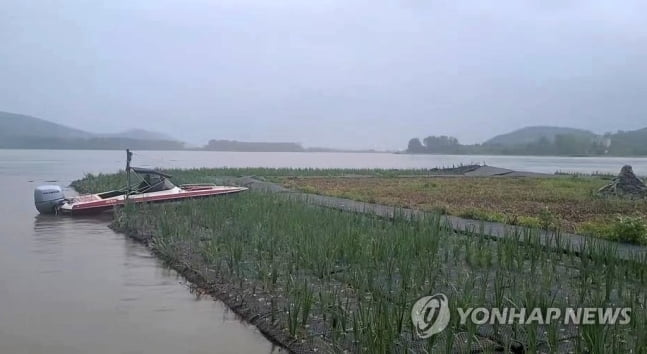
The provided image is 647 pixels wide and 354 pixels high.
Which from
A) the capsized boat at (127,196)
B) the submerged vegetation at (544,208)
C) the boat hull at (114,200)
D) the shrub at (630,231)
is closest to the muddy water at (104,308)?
the boat hull at (114,200)

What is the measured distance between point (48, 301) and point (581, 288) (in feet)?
18.5

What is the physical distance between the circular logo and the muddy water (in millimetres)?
1254

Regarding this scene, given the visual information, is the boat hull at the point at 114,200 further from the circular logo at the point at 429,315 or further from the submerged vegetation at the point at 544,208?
the circular logo at the point at 429,315

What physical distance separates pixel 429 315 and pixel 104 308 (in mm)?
3712

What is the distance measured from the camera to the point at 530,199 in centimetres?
1507

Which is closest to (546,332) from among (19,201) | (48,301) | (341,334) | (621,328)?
(621,328)

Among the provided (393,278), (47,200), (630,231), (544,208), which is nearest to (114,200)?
(47,200)

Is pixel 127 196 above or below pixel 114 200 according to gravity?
above

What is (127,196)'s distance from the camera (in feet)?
44.1

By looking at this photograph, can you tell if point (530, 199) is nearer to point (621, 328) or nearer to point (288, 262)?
point (288, 262)

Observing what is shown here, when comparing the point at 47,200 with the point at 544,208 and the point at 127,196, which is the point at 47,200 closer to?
the point at 127,196

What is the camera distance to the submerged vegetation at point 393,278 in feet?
12.9

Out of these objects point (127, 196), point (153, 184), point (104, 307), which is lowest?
point (104, 307)

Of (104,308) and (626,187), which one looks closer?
(104,308)
